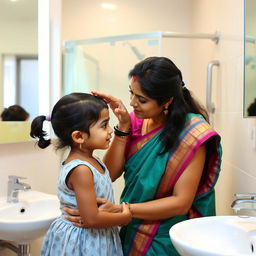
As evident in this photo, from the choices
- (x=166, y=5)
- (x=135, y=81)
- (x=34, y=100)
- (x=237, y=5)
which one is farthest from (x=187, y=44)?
(x=135, y=81)

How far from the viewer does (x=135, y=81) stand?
48.8 inches

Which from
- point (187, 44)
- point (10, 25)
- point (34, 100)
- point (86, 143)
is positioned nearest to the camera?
point (86, 143)

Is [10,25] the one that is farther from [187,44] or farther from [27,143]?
[187,44]

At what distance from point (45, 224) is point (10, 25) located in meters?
1.04

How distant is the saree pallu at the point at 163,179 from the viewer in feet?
3.94

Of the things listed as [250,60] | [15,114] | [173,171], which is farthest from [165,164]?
[15,114]

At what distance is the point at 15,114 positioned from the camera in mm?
Result: 1764

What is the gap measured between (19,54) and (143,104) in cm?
92

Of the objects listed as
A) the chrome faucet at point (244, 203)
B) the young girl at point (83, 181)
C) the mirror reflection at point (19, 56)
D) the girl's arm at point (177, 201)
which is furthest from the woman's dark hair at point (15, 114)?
the chrome faucet at point (244, 203)

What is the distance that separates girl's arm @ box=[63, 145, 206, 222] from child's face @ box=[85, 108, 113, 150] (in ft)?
0.81

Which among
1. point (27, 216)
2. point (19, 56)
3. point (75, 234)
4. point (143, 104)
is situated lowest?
point (27, 216)

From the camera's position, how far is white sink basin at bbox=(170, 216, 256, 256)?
960 millimetres

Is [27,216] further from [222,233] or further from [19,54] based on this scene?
[222,233]

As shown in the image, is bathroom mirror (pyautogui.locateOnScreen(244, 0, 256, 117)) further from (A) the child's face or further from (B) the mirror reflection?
(B) the mirror reflection
